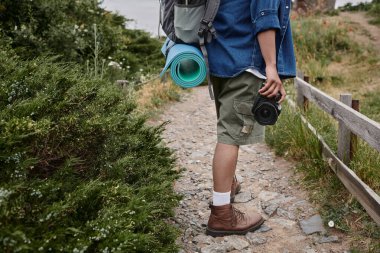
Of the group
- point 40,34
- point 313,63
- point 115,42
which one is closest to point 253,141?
point 40,34

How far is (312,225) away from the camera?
347 cm

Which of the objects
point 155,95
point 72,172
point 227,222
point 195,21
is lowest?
point 227,222

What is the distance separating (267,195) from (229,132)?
59.0 inches

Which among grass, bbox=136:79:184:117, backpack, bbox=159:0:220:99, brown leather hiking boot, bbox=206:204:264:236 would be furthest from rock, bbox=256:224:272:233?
grass, bbox=136:79:184:117

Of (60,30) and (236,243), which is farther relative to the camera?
(60,30)

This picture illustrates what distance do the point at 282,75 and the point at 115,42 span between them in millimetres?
6755

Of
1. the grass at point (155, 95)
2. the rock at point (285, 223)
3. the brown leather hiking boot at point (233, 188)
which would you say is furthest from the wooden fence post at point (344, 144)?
the grass at point (155, 95)

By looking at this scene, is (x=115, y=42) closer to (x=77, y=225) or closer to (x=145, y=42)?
(x=145, y=42)

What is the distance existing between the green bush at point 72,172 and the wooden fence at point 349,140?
1.52 metres

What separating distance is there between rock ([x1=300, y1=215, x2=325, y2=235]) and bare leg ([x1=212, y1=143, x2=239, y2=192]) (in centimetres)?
82

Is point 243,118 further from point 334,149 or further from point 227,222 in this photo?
point 334,149

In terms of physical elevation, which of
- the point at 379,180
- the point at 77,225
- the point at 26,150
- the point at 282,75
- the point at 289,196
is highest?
the point at 282,75

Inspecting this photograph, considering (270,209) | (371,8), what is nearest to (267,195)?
(270,209)

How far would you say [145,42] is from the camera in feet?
43.0
